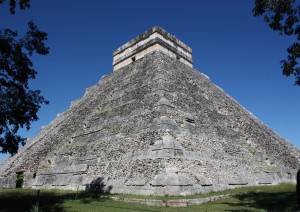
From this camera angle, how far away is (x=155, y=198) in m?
9.22

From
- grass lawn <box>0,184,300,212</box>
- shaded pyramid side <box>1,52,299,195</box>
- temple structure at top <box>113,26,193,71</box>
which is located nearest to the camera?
grass lawn <box>0,184,300,212</box>

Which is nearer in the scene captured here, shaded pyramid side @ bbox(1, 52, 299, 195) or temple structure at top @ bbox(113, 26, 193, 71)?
shaded pyramid side @ bbox(1, 52, 299, 195)

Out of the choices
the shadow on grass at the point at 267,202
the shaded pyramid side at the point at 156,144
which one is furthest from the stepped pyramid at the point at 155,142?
the shadow on grass at the point at 267,202

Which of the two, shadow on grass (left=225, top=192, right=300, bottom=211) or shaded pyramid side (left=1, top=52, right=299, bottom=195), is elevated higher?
shaded pyramid side (left=1, top=52, right=299, bottom=195)

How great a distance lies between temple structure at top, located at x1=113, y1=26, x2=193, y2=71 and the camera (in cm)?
1983

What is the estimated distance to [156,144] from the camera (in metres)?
11.3

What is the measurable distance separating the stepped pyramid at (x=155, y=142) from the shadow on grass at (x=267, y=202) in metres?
1.40

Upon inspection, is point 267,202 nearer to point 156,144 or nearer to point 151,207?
point 151,207

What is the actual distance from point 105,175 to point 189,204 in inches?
188

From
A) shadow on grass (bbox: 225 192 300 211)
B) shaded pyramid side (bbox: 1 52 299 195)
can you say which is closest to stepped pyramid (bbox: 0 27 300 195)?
shaded pyramid side (bbox: 1 52 299 195)

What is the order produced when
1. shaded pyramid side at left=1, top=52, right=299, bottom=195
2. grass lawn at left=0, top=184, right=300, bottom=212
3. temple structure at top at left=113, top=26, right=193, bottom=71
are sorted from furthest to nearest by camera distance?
temple structure at top at left=113, top=26, right=193, bottom=71, shaded pyramid side at left=1, top=52, right=299, bottom=195, grass lawn at left=0, top=184, right=300, bottom=212

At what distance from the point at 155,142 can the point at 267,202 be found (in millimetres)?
4631

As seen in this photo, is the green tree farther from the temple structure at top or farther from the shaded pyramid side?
the temple structure at top

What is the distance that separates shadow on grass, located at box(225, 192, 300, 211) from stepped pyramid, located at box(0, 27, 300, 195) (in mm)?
1399
